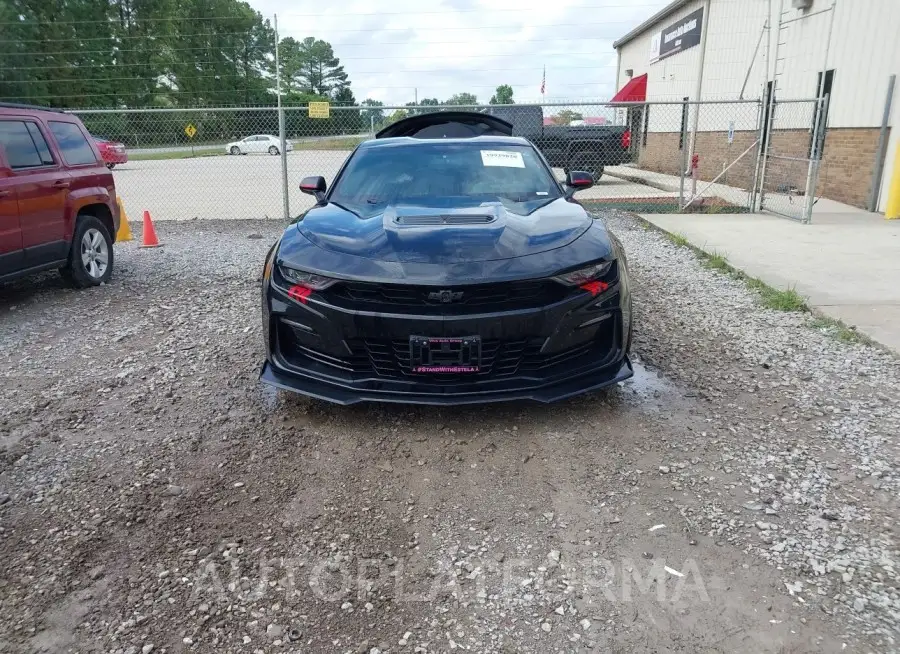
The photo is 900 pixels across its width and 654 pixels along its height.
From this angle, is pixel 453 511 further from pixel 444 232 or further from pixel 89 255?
pixel 89 255

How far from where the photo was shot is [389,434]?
356cm

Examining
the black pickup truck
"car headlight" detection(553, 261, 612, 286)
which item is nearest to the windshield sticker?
"car headlight" detection(553, 261, 612, 286)

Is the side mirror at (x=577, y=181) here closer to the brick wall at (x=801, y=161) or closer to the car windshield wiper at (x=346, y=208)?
the car windshield wiper at (x=346, y=208)

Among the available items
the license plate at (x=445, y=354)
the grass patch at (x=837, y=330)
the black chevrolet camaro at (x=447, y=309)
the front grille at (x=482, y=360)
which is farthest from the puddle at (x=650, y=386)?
the grass patch at (x=837, y=330)

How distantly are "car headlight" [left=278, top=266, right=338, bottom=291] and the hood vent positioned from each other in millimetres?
596

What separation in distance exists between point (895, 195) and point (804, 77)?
427cm

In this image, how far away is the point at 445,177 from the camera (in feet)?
15.6

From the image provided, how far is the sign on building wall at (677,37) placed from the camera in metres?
19.0

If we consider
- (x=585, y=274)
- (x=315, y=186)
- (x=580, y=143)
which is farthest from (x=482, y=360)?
(x=580, y=143)

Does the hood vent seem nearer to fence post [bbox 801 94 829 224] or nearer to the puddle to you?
the puddle

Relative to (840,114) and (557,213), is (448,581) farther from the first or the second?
(840,114)

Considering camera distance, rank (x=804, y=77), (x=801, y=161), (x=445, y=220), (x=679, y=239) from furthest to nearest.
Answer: (x=804, y=77)
(x=801, y=161)
(x=679, y=239)
(x=445, y=220)

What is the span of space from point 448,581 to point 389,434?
3.96 feet

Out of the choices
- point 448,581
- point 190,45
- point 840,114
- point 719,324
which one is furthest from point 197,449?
point 190,45
